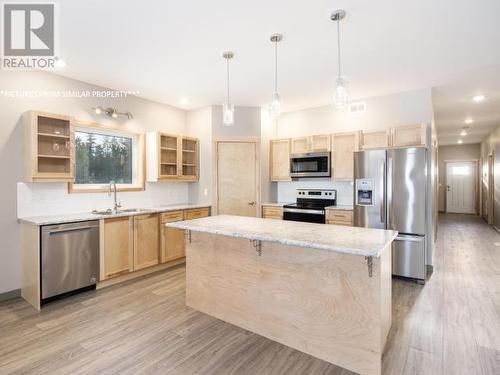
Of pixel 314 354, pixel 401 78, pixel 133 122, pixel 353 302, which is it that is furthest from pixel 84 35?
pixel 401 78

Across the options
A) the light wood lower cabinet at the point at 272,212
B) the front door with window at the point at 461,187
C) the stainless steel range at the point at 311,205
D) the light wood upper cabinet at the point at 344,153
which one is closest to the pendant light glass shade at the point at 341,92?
the light wood upper cabinet at the point at 344,153

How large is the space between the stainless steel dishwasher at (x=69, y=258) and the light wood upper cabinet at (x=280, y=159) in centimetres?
314

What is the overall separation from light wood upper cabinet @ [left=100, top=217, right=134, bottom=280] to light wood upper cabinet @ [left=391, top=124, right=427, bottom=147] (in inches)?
156

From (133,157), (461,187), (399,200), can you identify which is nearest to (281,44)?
(399,200)

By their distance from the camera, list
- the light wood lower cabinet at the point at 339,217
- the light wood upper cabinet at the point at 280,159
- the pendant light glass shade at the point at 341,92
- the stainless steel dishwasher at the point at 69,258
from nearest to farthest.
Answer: the pendant light glass shade at the point at 341,92
the stainless steel dishwasher at the point at 69,258
the light wood lower cabinet at the point at 339,217
the light wood upper cabinet at the point at 280,159

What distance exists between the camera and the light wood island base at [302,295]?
198cm

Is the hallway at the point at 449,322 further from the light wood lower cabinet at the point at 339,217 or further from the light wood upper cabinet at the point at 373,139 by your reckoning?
the light wood upper cabinet at the point at 373,139

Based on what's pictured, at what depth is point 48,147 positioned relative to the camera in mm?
3537

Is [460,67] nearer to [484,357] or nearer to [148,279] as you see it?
[484,357]

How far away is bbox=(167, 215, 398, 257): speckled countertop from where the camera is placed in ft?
6.09

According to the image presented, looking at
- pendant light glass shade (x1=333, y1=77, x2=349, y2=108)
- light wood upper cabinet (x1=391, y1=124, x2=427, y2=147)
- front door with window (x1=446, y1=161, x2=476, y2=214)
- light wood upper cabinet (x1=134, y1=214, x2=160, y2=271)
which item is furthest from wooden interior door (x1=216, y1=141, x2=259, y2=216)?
front door with window (x1=446, y1=161, x2=476, y2=214)

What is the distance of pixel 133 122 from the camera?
4.61 metres

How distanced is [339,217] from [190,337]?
9.28ft

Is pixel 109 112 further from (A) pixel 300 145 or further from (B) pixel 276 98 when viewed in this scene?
(A) pixel 300 145
